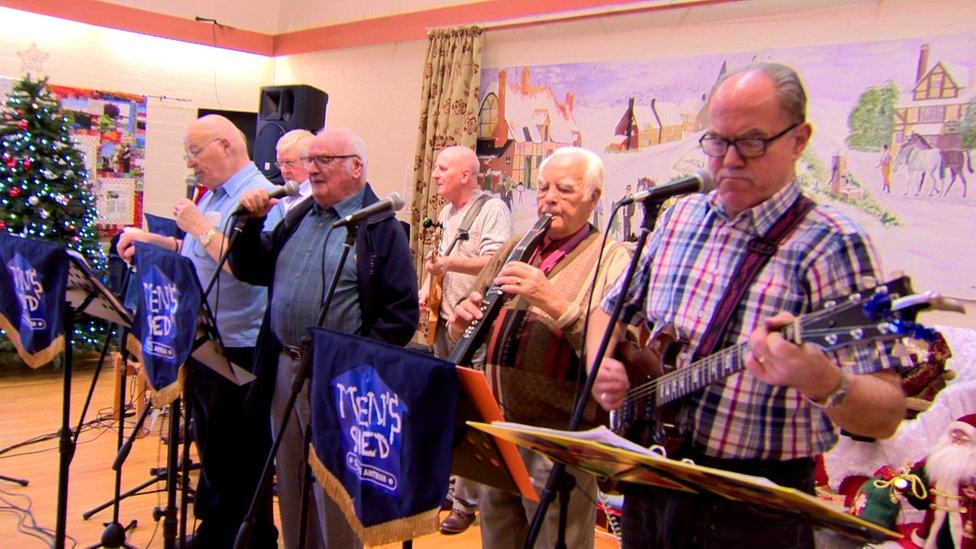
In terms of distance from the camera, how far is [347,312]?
3.01 m

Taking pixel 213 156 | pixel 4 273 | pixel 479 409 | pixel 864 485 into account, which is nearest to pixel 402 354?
pixel 479 409

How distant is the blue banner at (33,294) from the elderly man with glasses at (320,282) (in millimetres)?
668

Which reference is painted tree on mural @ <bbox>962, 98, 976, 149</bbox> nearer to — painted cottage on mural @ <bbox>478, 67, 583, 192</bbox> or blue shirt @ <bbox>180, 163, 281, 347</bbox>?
painted cottage on mural @ <bbox>478, 67, 583, 192</bbox>

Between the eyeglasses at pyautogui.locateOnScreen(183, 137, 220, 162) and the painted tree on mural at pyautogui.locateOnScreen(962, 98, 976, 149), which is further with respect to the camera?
the painted tree on mural at pyautogui.locateOnScreen(962, 98, 976, 149)

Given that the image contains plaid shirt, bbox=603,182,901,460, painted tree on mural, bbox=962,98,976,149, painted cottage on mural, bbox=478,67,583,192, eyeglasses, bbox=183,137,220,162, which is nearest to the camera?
plaid shirt, bbox=603,182,901,460

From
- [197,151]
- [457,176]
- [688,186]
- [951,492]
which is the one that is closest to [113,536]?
[197,151]

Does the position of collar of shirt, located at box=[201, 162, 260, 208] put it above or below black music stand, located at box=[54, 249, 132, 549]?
above

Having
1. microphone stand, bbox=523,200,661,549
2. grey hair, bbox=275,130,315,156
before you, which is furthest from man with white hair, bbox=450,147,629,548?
grey hair, bbox=275,130,315,156

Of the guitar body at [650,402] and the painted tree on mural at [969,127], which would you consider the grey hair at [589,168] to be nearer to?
the guitar body at [650,402]

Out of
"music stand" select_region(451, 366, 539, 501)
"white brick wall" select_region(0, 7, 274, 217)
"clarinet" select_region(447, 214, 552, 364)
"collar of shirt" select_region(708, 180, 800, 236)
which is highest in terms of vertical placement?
"white brick wall" select_region(0, 7, 274, 217)

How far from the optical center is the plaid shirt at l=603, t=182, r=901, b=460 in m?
1.63

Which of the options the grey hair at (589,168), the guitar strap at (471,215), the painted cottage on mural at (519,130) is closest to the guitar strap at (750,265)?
the grey hair at (589,168)

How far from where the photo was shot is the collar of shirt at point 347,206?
10.3ft

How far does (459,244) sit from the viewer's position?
4473 millimetres
